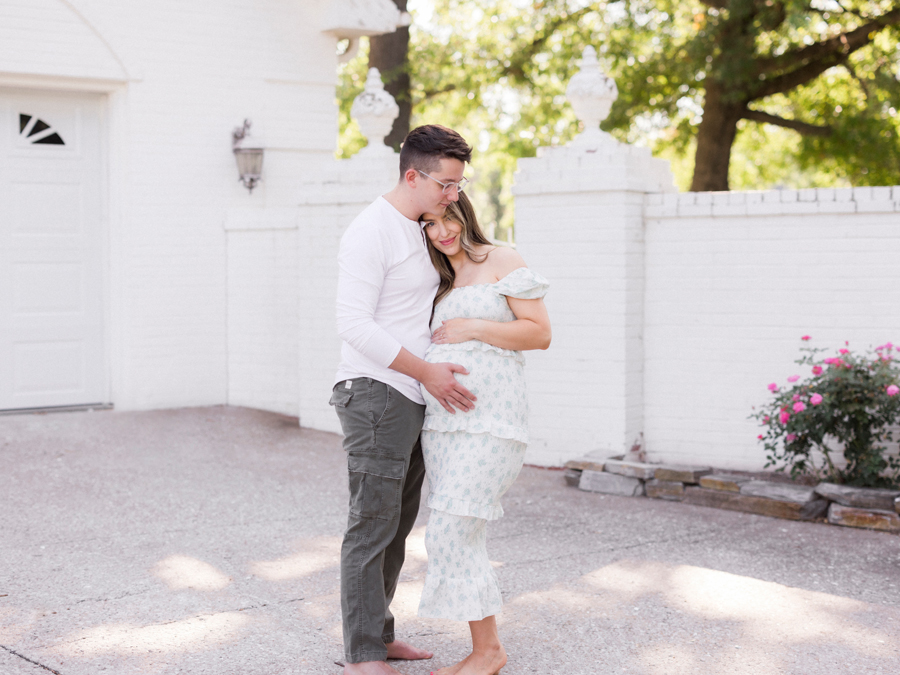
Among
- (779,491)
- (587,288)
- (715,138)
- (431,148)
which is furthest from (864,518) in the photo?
(715,138)

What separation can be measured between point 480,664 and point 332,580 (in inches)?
47.4

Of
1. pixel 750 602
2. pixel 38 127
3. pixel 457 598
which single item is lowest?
pixel 750 602

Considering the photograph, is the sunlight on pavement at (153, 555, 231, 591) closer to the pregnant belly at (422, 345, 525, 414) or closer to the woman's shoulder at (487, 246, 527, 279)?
the pregnant belly at (422, 345, 525, 414)

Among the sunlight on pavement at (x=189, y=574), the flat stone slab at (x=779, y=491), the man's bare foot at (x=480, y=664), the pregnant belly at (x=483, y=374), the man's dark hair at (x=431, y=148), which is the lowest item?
the sunlight on pavement at (x=189, y=574)

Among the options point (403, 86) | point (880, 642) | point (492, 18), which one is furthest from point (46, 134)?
point (492, 18)

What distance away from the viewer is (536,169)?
6680mm

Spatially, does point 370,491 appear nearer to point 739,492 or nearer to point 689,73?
point 739,492

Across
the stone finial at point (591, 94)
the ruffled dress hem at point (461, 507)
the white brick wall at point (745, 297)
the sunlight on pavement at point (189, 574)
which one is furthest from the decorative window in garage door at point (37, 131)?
the ruffled dress hem at point (461, 507)

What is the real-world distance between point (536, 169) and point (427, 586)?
4.00m

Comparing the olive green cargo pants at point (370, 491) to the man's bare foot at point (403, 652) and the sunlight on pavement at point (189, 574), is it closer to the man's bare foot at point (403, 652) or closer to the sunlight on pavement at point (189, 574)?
the man's bare foot at point (403, 652)

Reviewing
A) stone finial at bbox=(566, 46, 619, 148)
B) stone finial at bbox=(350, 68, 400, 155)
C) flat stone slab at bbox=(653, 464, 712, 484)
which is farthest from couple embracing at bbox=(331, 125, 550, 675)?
stone finial at bbox=(350, 68, 400, 155)

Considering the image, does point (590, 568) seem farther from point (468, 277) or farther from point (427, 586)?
point (468, 277)

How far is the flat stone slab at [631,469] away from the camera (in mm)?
5961

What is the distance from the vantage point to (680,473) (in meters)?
5.87
